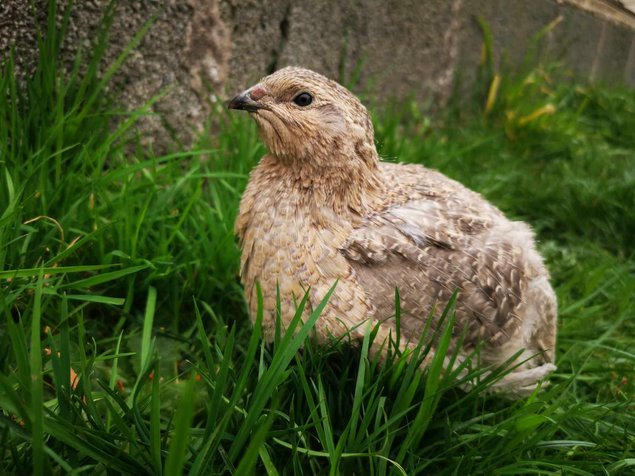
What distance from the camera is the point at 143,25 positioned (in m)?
3.29

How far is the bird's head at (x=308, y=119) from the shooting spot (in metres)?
2.46

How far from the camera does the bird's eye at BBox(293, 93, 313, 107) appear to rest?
8.22 feet

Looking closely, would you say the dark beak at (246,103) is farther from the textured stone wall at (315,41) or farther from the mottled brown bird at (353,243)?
the textured stone wall at (315,41)

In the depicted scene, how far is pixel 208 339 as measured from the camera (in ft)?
7.69

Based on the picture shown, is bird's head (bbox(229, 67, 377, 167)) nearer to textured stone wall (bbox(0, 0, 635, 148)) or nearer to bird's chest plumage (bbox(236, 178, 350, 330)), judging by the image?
bird's chest plumage (bbox(236, 178, 350, 330))

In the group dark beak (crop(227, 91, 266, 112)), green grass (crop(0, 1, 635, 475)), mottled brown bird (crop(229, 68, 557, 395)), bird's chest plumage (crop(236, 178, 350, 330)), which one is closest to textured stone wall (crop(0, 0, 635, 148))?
green grass (crop(0, 1, 635, 475))

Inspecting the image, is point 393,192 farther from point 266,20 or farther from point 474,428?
point 266,20

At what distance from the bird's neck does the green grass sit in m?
0.58

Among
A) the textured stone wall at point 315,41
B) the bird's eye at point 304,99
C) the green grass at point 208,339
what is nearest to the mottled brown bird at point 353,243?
the bird's eye at point 304,99

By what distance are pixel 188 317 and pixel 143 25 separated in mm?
1543

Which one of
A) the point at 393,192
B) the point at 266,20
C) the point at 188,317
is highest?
the point at 266,20

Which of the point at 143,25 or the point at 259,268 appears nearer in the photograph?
the point at 259,268

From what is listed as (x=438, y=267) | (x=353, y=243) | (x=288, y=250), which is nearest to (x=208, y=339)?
(x=288, y=250)

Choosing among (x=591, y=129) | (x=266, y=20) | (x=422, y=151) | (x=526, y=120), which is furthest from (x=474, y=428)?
(x=591, y=129)
